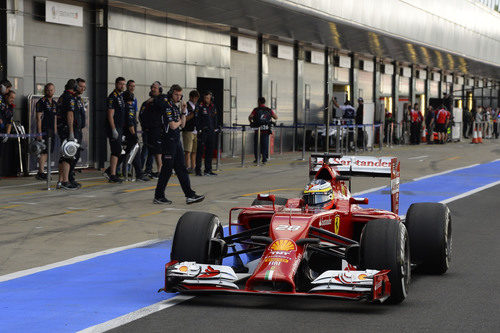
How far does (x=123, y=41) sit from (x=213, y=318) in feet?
50.1

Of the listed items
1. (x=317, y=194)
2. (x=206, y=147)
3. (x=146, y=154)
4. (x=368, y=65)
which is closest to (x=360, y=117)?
(x=368, y=65)

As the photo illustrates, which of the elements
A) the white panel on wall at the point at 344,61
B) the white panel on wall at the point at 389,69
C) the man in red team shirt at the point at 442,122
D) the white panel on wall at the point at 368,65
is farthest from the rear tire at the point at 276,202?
the white panel on wall at the point at 389,69

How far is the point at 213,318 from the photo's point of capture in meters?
6.07

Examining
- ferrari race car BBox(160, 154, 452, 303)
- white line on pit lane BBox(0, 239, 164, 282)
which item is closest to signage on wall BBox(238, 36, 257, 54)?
white line on pit lane BBox(0, 239, 164, 282)

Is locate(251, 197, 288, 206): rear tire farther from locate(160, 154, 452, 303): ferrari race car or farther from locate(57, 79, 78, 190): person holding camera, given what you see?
locate(57, 79, 78, 190): person holding camera

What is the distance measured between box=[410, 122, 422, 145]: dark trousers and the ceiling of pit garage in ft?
10.6

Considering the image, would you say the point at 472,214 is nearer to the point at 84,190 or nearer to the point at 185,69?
the point at 84,190

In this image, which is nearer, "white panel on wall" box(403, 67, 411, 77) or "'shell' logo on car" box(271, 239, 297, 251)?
"'shell' logo on car" box(271, 239, 297, 251)

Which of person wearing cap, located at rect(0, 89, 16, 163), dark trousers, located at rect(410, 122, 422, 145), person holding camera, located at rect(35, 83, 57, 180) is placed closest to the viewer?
person holding camera, located at rect(35, 83, 57, 180)

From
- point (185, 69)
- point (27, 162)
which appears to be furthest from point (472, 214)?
point (185, 69)

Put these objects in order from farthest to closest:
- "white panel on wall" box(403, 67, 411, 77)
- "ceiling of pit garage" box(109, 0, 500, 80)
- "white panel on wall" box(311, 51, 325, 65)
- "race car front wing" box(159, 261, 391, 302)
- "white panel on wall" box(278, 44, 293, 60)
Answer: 1. "white panel on wall" box(403, 67, 411, 77)
2. "white panel on wall" box(311, 51, 325, 65)
3. "white panel on wall" box(278, 44, 293, 60)
4. "ceiling of pit garage" box(109, 0, 500, 80)
5. "race car front wing" box(159, 261, 391, 302)

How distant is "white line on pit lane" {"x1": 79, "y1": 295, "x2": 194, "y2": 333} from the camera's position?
18.8 ft

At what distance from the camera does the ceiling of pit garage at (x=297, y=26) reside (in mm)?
21078

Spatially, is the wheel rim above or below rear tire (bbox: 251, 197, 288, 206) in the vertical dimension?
below
